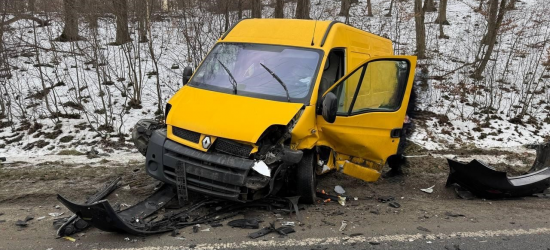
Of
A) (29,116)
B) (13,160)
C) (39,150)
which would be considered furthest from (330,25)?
(29,116)

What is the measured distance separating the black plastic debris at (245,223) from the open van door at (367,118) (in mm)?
1368

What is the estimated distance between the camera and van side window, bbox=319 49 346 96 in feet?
17.3

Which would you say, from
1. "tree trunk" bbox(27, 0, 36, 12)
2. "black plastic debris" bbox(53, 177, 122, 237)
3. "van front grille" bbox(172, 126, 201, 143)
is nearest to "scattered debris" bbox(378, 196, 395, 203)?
"van front grille" bbox(172, 126, 201, 143)

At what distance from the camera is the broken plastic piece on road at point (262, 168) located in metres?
4.09

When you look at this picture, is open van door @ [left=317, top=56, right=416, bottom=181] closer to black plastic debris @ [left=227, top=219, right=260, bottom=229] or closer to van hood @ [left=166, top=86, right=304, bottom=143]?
van hood @ [left=166, top=86, right=304, bottom=143]

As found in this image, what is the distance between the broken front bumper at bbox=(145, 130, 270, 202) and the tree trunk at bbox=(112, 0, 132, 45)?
5.77 metres

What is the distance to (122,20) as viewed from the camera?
922 cm

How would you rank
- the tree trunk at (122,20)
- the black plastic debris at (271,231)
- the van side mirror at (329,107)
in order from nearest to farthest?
the black plastic debris at (271,231)
the van side mirror at (329,107)
the tree trunk at (122,20)

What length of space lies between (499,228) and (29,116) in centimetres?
990

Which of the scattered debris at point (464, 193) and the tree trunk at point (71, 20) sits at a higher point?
the tree trunk at point (71, 20)

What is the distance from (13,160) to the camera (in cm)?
681

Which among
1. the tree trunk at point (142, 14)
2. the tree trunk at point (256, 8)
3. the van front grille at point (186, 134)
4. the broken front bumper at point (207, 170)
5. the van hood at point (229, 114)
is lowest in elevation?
the broken front bumper at point (207, 170)

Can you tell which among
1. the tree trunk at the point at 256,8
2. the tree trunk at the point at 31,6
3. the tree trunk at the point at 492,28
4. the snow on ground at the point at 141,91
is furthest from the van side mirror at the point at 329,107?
the tree trunk at the point at 492,28

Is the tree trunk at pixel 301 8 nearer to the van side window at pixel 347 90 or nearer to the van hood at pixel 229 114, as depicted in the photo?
the van side window at pixel 347 90
